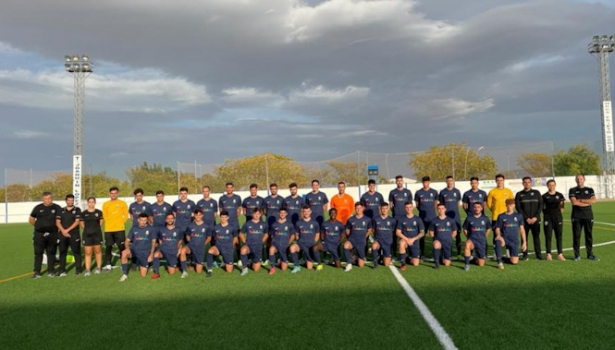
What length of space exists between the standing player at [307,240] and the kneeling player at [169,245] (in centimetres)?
215

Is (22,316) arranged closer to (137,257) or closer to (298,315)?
(137,257)

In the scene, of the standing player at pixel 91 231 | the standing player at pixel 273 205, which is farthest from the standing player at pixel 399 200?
the standing player at pixel 91 231

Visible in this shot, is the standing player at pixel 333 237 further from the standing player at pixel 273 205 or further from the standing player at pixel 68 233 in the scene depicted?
the standing player at pixel 68 233

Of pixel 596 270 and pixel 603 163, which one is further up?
pixel 603 163

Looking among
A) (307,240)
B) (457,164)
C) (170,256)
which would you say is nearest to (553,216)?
(307,240)

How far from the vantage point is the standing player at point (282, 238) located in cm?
809

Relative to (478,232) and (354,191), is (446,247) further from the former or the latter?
(354,191)

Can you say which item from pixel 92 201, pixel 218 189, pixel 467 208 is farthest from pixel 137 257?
pixel 218 189

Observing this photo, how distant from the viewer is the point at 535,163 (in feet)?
112

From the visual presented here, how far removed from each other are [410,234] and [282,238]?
2.45m

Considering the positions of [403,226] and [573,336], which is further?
[403,226]

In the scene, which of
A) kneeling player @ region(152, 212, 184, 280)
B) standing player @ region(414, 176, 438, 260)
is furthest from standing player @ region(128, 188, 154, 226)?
standing player @ region(414, 176, 438, 260)

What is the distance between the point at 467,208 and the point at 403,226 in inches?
56.2

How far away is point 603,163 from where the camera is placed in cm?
3108
